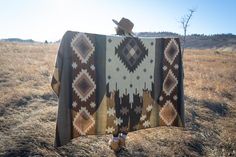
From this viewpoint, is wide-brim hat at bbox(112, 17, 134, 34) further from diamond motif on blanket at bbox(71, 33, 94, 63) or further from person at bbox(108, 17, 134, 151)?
diamond motif on blanket at bbox(71, 33, 94, 63)

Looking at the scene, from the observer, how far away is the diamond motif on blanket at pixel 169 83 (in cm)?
619

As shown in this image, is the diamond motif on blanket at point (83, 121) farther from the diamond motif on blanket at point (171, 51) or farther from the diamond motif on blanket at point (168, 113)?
the diamond motif on blanket at point (171, 51)

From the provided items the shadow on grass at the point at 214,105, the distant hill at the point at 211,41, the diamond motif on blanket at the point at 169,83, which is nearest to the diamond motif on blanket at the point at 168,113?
the diamond motif on blanket at the point at 169,83

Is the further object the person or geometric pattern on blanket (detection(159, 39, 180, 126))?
geometric pattern on blanket (detection(159, 39, 180, 126))

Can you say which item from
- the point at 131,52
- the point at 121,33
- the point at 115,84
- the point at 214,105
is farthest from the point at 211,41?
the point at 115,84

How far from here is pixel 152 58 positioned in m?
6.01

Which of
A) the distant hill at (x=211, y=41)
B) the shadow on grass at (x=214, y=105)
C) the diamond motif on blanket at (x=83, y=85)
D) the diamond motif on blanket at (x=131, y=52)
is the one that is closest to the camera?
the diamond motif on blanket at (x=83, y=85)

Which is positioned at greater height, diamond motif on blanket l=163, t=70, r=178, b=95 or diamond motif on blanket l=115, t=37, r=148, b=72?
diamond motif on blanket l=115, t=37, r=148, b=72

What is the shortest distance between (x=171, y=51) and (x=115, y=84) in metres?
1.26

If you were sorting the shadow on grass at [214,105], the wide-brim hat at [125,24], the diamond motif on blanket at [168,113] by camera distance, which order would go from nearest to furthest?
the wide-brim hat at [125,24] < the diamond motif on blanket at [168,113] < the shadow on grass at [214,105]

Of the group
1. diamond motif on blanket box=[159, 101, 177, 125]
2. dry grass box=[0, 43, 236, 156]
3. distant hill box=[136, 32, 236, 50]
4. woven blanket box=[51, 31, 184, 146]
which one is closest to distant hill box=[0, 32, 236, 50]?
distant hill box=[136, 32, 236, 50]

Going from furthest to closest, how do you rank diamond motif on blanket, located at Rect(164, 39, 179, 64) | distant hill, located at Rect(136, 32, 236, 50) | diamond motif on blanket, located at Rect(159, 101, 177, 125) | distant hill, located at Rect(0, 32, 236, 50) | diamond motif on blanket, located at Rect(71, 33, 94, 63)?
distant hill, located at Rect(136, 32, 236, 50)
distant hill, located at Rect(0, 32, 236, 50)
diamond motif on blanket, located at Rect(159, 101, 177, 125)
diamond motif on blanket, located at Rect(164, 39, 179, 64)
diamond motif on blanket, located at Rect(71, 33, 94, 63)

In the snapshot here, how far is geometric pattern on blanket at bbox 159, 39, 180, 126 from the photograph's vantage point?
242 inches

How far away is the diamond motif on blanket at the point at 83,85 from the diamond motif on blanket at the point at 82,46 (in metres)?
0.23
